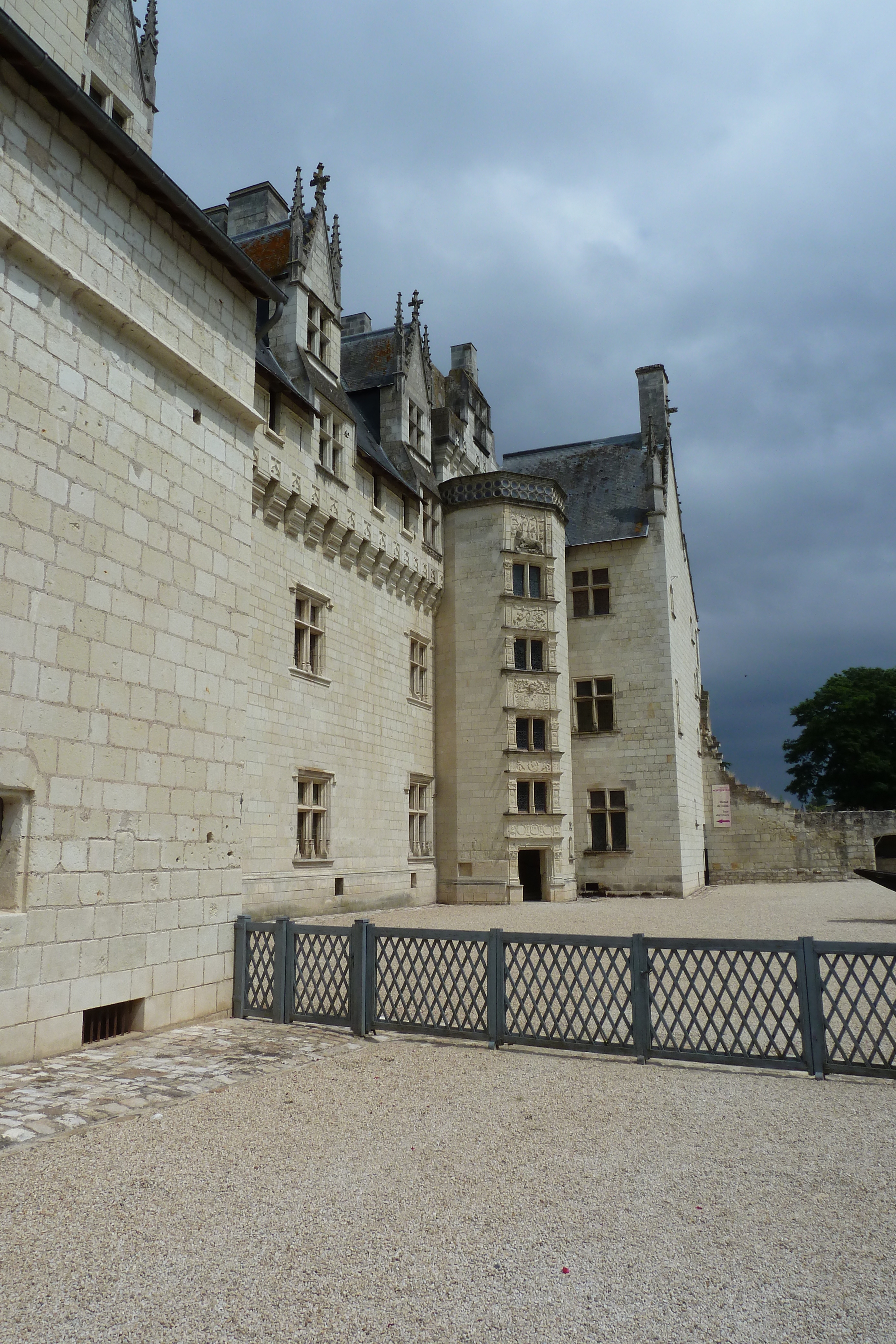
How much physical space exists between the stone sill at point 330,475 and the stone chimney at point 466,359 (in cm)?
1467

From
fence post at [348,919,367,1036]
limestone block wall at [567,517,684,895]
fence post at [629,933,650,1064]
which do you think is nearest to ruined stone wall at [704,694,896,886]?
limestone block wall at [567,517,684,895]

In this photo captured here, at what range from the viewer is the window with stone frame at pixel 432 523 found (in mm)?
23578

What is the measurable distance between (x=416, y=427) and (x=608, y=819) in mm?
12133

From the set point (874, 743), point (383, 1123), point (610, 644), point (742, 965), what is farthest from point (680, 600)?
point (383, 1123)

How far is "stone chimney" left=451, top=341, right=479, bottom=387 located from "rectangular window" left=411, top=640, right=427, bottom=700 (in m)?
12.9

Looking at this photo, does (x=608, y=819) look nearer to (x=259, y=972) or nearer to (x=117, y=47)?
→ (x=259, y=972)

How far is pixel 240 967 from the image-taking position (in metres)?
8.71

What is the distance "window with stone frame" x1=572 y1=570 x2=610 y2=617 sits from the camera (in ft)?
87.2

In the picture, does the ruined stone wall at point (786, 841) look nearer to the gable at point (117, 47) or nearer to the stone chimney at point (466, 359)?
the stone chimney at point (466, 359)

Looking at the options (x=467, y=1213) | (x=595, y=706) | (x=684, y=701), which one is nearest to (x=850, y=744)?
(x=684, y=701)

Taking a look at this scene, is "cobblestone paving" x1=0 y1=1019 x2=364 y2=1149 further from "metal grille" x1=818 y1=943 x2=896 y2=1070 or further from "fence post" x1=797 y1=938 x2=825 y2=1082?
"metal grille" x1=818 y1=943 x2=896 y2=1070

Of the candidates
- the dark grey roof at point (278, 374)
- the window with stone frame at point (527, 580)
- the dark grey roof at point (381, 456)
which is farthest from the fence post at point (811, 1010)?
the window with stone frame at point (527, 580)

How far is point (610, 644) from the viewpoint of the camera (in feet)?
85.7

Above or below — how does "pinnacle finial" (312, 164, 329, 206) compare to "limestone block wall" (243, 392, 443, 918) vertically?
above
